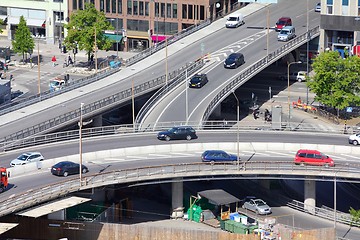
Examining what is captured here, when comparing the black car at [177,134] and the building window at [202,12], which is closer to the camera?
the black car at [177,134]

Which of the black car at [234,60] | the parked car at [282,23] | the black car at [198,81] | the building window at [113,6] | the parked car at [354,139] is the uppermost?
Answer: the building window at [113,6]

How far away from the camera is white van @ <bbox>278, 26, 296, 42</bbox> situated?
6644 inches

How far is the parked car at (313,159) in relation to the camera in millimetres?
116938

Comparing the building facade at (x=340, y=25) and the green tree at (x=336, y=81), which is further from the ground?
the building facade at (x=340, y=25)

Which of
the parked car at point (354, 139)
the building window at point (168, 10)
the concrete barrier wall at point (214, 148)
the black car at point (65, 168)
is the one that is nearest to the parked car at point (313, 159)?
the concrete barrier wall at point (214, 148)

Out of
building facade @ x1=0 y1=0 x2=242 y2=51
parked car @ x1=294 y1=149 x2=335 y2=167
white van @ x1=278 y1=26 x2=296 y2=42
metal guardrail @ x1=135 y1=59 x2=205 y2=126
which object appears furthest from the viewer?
building facade @ x1=0 y1=0 x2=242 y2=51

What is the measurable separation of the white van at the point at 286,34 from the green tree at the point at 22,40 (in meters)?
39.6

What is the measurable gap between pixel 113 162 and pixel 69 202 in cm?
1127

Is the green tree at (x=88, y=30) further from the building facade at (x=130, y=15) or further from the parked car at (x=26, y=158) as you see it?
the parked car at (x=26, y=158)

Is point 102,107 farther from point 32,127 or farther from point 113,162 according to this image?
point 113,162

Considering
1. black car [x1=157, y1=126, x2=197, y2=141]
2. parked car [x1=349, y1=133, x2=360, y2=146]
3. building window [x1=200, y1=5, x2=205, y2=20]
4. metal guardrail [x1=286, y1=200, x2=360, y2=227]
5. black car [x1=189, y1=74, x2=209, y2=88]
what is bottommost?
metal guardrail [x1=286, y1=200, x2=360, y2=227]

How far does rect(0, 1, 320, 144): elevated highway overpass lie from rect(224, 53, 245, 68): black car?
22.5 feet

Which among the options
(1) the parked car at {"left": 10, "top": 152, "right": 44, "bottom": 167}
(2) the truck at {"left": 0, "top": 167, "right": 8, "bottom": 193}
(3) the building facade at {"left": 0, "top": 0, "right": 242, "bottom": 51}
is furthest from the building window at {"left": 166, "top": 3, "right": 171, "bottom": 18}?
(2) the truck at {"left": 0, "top": 167, "right": 8, "bottom": 193}

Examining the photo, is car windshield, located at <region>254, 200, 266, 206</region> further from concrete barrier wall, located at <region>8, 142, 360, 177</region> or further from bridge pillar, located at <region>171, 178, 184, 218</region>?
concrete barrier wall, located at <region>8, 142, 360, 177</region>
